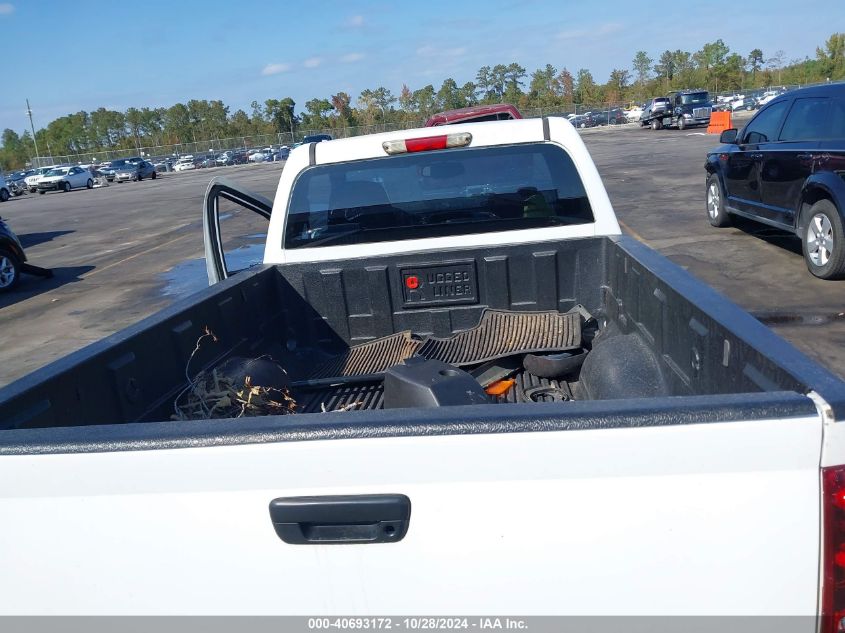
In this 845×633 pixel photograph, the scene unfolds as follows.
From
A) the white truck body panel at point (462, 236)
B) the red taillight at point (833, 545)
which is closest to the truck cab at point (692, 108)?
the white truck body panel at point (462, 236)

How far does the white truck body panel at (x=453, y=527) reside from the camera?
4.50 ft

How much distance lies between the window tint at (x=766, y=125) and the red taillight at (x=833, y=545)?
31.0 feet

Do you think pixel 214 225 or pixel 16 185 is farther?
pixel 16 185

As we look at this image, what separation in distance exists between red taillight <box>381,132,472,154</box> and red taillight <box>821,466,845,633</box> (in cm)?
298

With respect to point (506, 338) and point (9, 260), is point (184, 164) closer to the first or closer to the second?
point (9, 260)

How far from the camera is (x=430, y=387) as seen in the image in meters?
2.47

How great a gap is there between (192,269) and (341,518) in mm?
12754

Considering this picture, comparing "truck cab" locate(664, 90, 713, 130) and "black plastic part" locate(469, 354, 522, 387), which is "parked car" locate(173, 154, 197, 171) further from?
"black plastic part" locate(469, 354, 522, 387)

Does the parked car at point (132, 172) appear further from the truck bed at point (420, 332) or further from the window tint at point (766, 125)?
the truck bed at point (420, 332)

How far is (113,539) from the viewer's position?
1520 mm

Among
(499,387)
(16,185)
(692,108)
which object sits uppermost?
(692,108)

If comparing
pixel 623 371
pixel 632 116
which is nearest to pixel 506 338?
pixel 623 371

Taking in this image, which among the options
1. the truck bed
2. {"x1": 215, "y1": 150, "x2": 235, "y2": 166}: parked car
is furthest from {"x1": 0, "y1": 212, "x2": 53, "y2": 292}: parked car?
{"x1": 215, "y1": 150, "x2": 235, "y2": 166}: parked car
